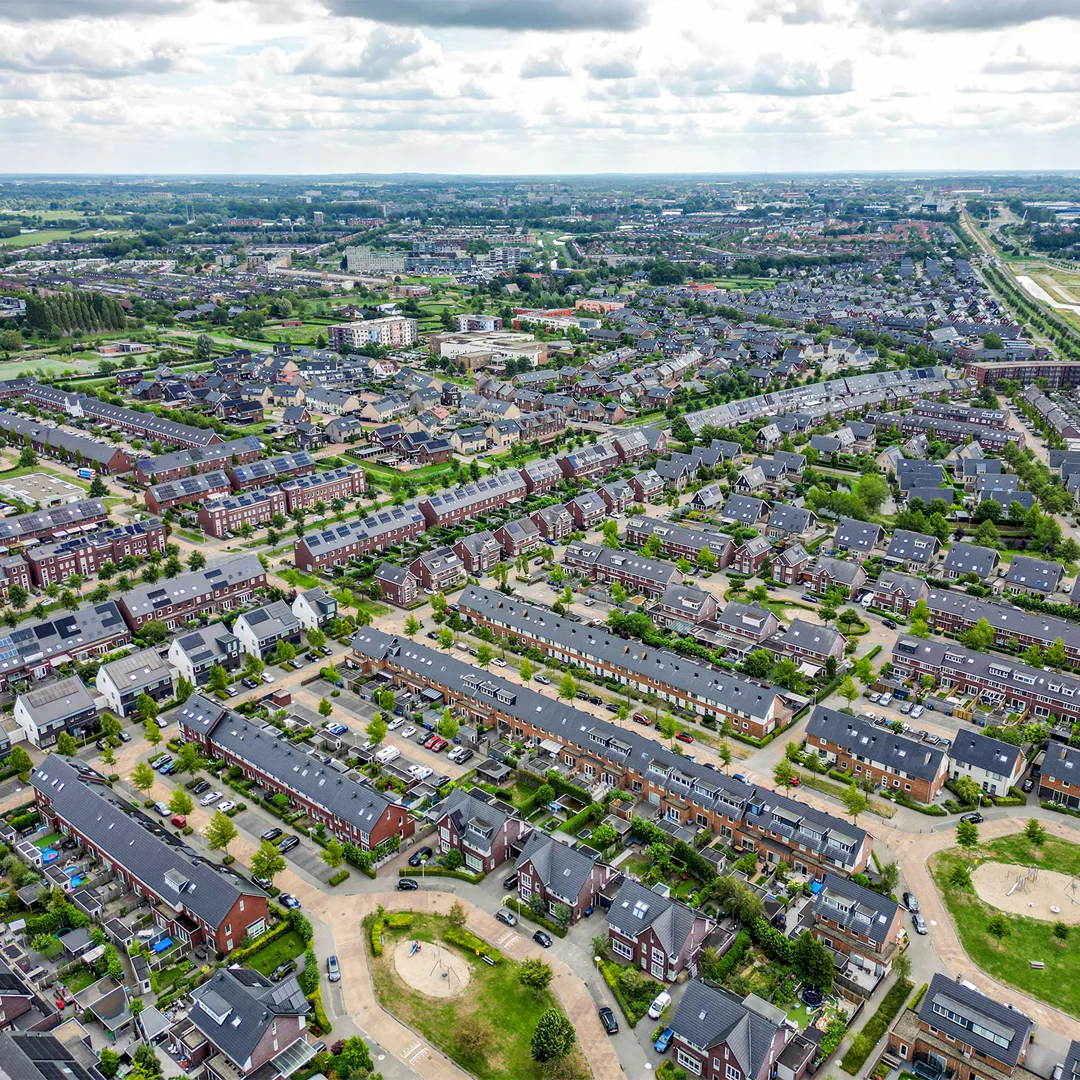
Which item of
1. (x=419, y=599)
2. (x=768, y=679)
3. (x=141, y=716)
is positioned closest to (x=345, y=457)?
(x=419, y=599)

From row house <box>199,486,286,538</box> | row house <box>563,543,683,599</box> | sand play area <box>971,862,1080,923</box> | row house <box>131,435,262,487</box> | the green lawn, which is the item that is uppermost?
row house <box>131,435,262,487</box>

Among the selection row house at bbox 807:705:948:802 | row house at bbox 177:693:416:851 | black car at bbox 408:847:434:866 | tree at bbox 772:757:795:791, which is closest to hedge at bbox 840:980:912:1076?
tree at bbox 772:757:795:791

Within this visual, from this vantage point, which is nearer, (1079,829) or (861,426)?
(1079,829)

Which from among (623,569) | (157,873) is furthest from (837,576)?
(157,873)

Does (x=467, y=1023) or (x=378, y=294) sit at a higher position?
(x=378, y=294)

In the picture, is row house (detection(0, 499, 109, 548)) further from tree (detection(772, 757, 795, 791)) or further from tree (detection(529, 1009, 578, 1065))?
tree (detection(529, 1009, 578, 1065))

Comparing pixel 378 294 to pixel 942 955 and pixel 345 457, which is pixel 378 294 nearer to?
pixel 345 457

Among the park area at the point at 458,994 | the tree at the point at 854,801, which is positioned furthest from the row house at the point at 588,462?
the park area at the point at 458,994
